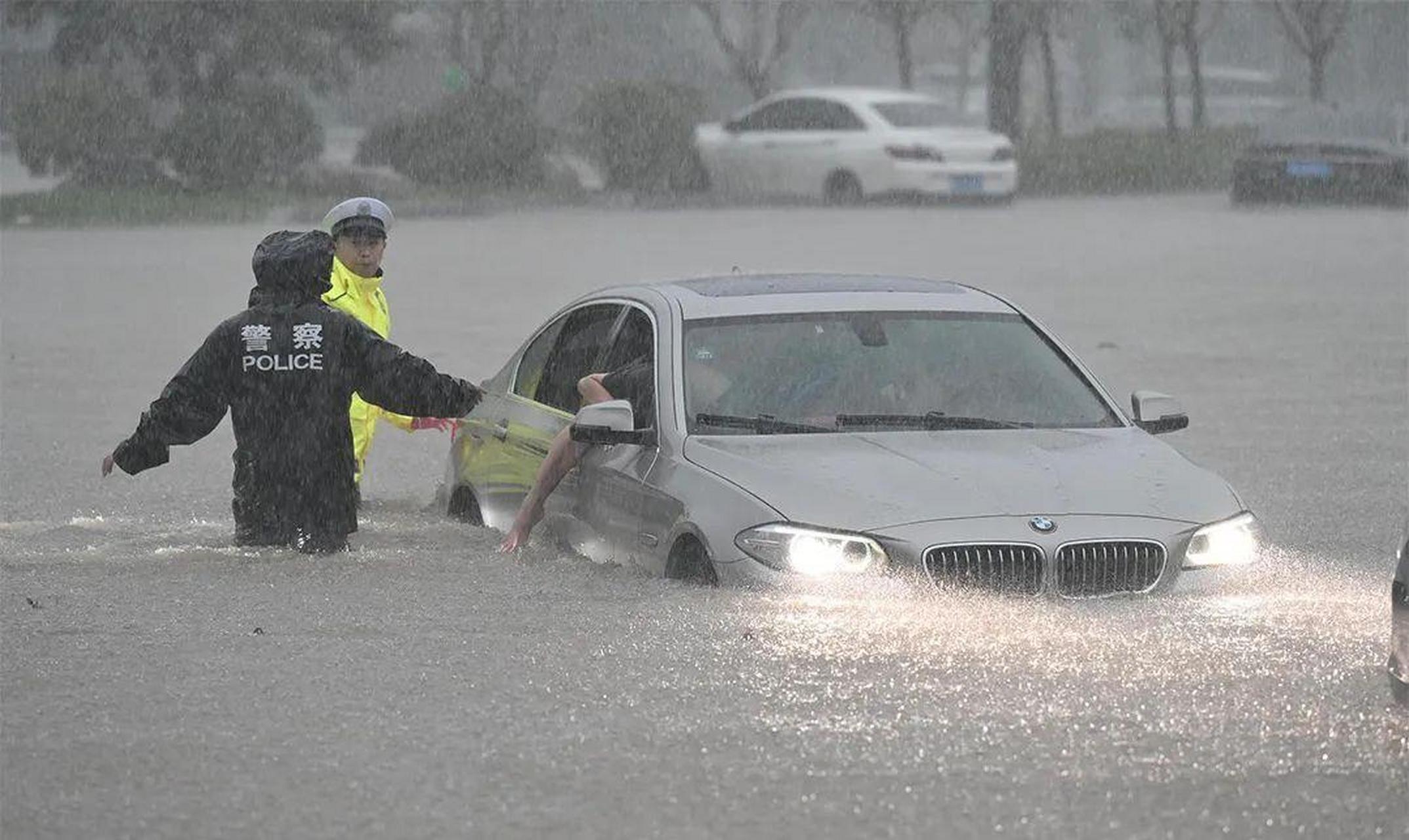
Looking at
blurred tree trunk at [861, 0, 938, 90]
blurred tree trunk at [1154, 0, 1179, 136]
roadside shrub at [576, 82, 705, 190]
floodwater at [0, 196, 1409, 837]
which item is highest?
blurred tree trunk at [861, 0, 938, 90]

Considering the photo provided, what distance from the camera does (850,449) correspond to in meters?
9.19

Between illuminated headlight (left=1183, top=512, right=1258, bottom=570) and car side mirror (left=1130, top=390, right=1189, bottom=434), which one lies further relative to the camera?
car side mirror (left=1130, top=390, right=1189, bottom=434)

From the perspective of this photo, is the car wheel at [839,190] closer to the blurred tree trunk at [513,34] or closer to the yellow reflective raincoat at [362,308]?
the blurred tree trunk at [513,34]

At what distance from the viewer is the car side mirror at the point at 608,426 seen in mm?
9352

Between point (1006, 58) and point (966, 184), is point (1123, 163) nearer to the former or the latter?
point (1006, 58)

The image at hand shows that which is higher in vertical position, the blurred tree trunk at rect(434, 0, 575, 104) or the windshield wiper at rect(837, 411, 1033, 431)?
the blurred tree trunk at rect(434, 0, 575, 104)

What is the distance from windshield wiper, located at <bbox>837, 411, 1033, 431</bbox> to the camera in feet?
31.3

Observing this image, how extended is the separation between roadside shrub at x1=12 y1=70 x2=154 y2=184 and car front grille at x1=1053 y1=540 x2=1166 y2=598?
3292 centimetres

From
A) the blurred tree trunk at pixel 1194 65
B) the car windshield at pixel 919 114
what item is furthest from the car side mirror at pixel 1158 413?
the blurred tree trunk at pixel 1194 65

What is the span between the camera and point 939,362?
9891mm

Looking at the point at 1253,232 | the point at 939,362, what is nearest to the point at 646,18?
the point at 1253,232

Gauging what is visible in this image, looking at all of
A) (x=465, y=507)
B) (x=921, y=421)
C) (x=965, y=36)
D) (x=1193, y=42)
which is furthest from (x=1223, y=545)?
(x=965, y=36)

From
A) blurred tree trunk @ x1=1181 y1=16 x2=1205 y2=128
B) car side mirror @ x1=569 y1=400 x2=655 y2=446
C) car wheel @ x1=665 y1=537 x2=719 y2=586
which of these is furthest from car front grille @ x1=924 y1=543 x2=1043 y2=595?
blurred tree trunk @ x1=1181 y1=16 x2=1205 y2=128

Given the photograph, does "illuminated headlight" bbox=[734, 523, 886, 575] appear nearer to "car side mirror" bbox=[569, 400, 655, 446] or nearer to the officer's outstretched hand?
"car side mirror" bbox=[569, 400, 655, 446]
